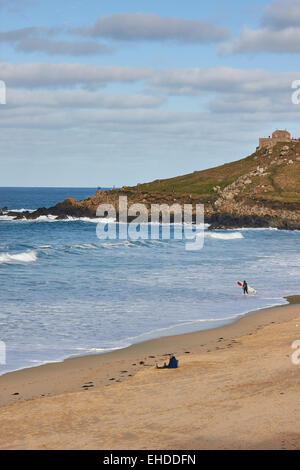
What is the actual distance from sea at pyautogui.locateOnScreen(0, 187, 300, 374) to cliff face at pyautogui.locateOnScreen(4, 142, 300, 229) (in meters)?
35.7

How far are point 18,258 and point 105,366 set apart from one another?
33.6 meters

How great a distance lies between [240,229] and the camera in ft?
316

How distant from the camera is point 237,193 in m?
124

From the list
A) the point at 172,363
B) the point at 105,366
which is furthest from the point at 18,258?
the point at 172,363

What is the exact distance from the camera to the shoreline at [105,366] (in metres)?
18.3

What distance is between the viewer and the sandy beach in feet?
44.8

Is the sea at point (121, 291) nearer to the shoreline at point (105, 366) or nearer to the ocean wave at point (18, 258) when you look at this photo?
the ocean wave at point (18, 258)

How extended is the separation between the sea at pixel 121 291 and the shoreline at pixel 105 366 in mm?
679

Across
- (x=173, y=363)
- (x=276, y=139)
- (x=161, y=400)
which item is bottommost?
(x=161, y=400)

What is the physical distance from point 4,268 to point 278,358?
3038 cm

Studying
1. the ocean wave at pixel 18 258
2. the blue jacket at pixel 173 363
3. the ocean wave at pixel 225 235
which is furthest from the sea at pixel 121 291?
the ocean wave at pixel 225 235

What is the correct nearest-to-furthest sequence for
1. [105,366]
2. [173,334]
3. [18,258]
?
[105,366] < [173,334] < [18,258]

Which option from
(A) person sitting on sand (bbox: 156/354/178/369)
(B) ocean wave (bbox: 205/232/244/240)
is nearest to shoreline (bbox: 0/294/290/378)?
(A) person sitting on sand (bbox: 156/354/178/369)

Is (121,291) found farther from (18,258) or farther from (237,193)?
(237,193)
